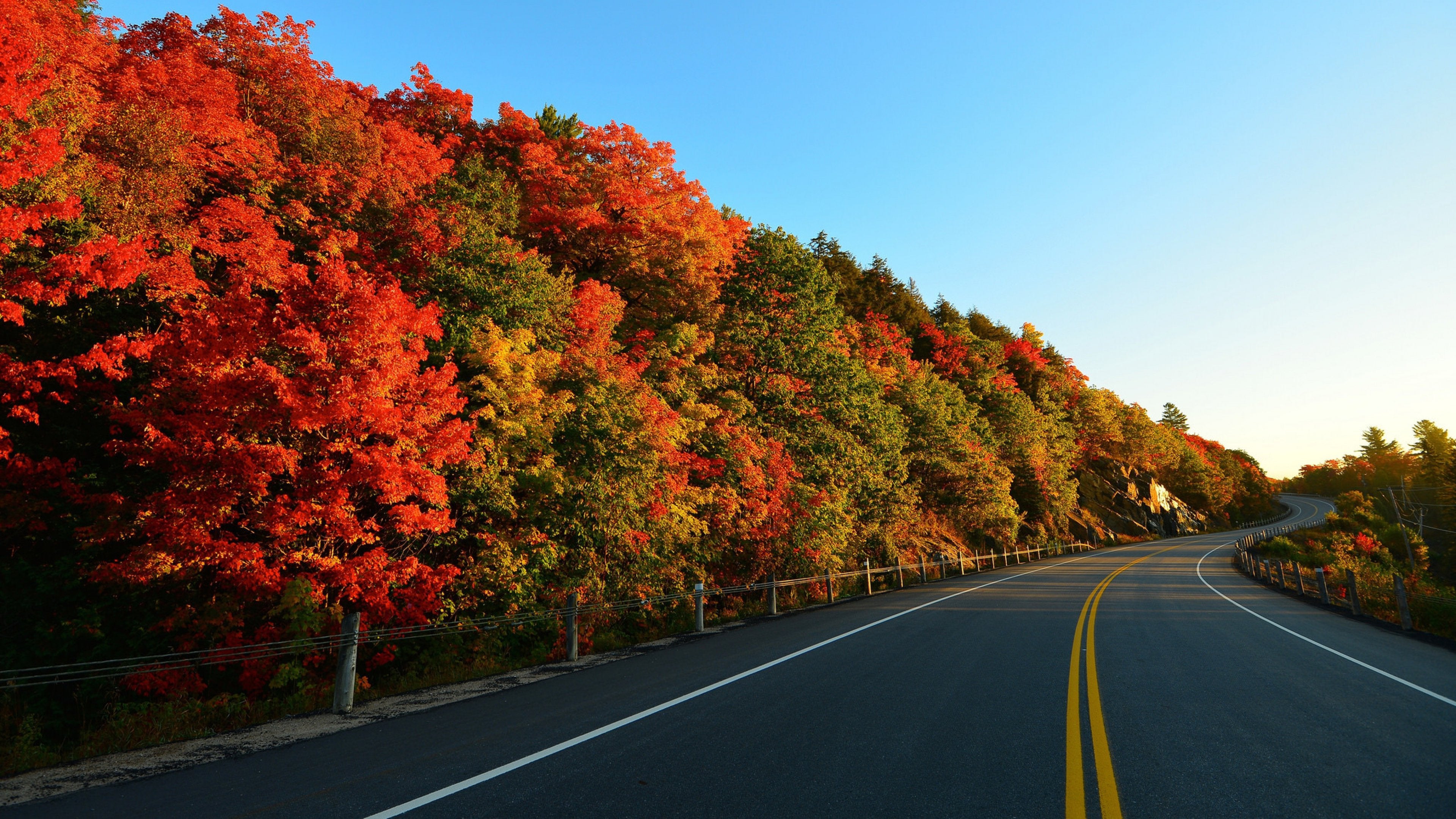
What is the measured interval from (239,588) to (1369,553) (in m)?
68.1

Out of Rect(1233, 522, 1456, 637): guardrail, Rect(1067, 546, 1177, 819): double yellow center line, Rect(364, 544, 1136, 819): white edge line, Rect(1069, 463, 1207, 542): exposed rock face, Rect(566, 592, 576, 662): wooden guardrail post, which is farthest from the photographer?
Rect(1069, 463, 1207, 542): exposed rock face

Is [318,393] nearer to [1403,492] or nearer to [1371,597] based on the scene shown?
[1371,597]

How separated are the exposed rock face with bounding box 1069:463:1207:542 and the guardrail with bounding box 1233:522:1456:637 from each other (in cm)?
3834

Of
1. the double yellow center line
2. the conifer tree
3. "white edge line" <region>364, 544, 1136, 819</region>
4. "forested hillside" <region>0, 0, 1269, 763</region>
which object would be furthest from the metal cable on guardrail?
the conifer tree

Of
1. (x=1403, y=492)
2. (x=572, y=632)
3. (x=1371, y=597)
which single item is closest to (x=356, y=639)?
(x=572, y=632)

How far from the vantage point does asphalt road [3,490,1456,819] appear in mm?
4148

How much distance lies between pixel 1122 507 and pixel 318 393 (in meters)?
83.2

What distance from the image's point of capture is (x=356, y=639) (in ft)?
26.3

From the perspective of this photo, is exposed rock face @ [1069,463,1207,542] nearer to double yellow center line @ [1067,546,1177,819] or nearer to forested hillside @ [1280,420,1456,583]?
forested hillside @ [1280,420,1456,583]

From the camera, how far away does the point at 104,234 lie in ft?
42.1

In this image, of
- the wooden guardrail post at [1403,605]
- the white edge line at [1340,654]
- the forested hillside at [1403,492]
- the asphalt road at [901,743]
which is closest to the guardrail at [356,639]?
the asphalt road at [901,743]

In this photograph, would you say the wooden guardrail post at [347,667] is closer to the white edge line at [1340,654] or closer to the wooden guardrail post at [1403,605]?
the white edge line at [1340,654]

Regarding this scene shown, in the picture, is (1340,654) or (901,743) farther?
(1340,654)

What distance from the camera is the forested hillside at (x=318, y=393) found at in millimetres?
10148
